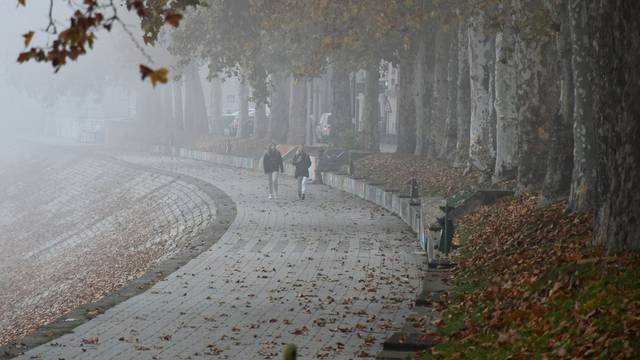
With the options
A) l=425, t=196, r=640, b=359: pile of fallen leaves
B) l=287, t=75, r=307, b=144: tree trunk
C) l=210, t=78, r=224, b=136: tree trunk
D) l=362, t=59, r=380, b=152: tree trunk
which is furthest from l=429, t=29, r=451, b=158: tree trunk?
l=210, t=78, r=224, b=136: tree trunk

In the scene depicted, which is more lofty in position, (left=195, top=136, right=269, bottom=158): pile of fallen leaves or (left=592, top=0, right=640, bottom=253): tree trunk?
(left=592, top=0, right=640, bottom=253): tree trunk

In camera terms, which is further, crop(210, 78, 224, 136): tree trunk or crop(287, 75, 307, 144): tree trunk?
crop(210, 78, 224, 136): tree trunk

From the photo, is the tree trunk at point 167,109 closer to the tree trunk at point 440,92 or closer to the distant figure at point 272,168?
the tree trunk at point 440,92

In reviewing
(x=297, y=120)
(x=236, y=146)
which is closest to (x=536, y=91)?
(x=297, y=120)

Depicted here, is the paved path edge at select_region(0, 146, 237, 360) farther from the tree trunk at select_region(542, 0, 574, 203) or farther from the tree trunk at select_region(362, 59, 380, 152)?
the tree trunk at select_region(362, 59, 380, 152)

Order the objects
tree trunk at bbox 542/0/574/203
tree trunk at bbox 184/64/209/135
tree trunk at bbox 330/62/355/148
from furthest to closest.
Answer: tree trunk at bbox 184/64/209/135 → tree trunk at bbox 330/62/355/148 → tree trunk at bbox 542/0/574/203

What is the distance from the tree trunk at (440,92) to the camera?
39812 mm

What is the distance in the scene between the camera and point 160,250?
97.0 ft

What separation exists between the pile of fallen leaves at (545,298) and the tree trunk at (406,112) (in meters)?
26.9

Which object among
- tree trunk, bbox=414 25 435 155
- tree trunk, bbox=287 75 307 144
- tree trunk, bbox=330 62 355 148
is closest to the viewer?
tree trunk, bbox=414 25 435 155

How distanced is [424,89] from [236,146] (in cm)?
2105

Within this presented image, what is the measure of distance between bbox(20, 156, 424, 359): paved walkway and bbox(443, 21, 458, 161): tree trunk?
8408 millimetres

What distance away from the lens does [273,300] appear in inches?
701

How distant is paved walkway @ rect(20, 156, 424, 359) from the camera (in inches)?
552
